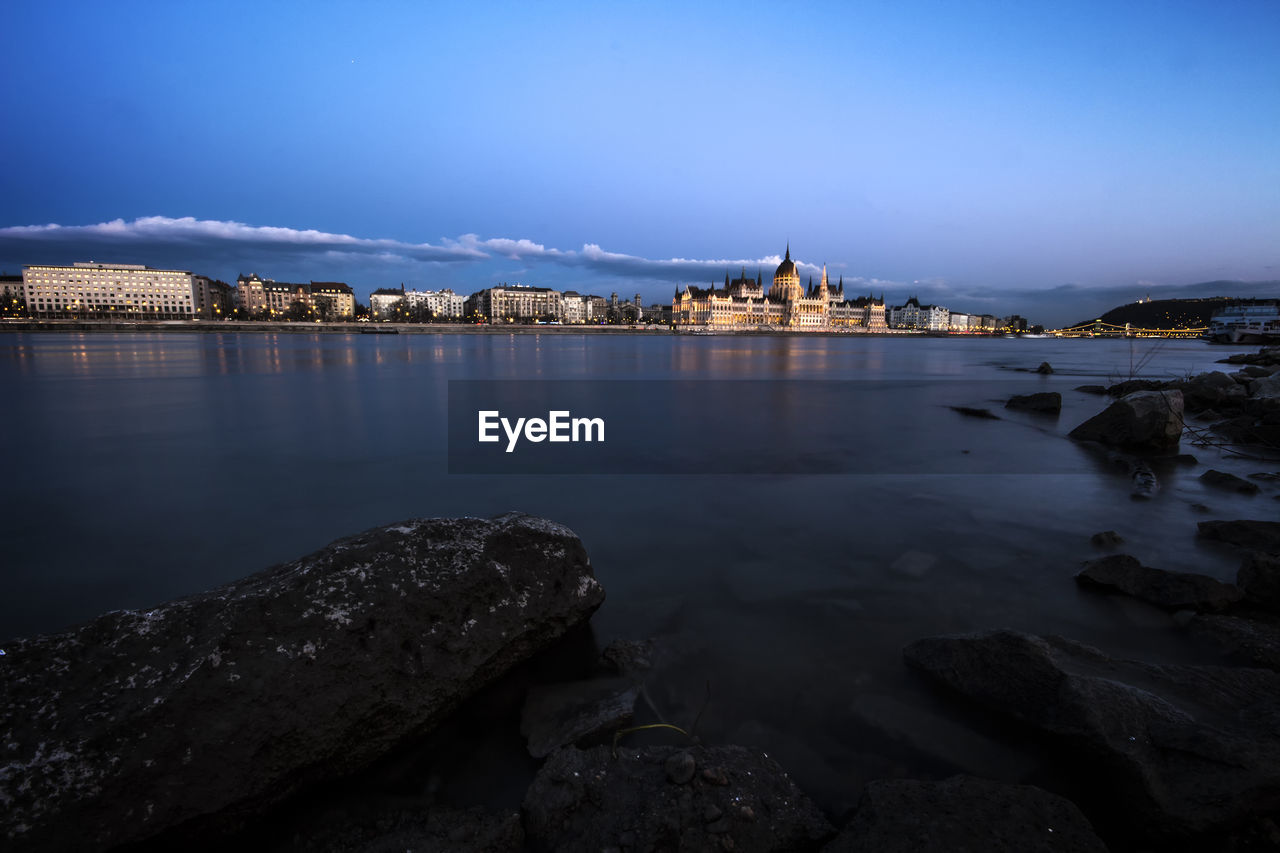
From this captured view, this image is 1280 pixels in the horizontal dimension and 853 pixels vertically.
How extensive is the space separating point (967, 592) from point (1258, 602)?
1953mm

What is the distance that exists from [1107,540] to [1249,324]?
12382 centimetres

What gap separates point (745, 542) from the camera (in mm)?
5914

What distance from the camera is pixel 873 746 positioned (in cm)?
312

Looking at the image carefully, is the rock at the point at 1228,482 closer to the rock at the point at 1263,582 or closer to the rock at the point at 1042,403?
the rock at the point at 1263,582

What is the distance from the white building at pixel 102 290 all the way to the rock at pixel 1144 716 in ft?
545

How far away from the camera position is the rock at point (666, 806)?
7.84 ft

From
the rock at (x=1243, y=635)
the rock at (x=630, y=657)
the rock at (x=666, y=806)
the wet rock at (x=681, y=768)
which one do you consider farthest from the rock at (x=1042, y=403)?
the wet rock at (x=681, y=768)

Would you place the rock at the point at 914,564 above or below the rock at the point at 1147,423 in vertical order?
below

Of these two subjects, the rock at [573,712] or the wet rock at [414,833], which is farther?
the rock at [573,712]

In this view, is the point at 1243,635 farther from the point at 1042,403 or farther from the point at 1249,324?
the point at 1249,324

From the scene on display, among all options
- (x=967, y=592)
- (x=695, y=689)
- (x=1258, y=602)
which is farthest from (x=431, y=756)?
(x=1258, y=602)

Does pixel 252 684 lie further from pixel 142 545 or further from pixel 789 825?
pixel 142 545

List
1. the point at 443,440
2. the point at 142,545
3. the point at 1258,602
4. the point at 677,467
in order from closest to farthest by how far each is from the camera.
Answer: the point at 1258,602 → the point at 142,545 → the point at 677,467 → the point at 443,440

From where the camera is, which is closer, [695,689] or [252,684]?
[252,684]
